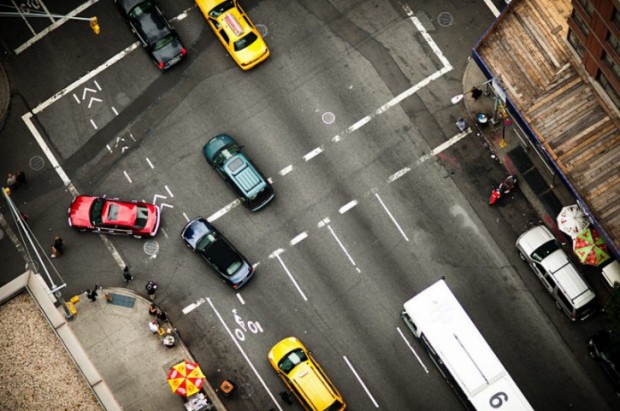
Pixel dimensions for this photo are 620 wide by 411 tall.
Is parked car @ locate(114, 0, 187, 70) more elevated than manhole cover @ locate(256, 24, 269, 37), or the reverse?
parked car @ locate(114, 0, 187, 70)

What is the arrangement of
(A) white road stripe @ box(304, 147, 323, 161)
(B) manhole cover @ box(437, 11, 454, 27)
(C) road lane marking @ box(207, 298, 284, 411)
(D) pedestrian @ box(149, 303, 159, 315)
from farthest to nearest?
1. (B) manhole cover @ box(437, 11, 454, 27)
2. (A) white road stripe @ box(304, 147, 323, 161)
3. (D) pedestrian @ box(149, 303, 159, 315)
4. (C) road lane marking @ box(207, 298, 284, 411)

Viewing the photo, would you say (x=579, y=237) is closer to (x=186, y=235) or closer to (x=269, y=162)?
(x=269, y=162)

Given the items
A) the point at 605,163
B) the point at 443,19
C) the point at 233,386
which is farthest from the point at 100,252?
the point at 605,163

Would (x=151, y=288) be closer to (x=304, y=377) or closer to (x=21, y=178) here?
(x=304, y=377)

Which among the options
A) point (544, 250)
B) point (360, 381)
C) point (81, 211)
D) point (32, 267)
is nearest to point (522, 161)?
point (544, 250)

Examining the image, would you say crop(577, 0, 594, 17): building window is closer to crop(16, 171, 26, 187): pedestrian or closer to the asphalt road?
the asphalt road

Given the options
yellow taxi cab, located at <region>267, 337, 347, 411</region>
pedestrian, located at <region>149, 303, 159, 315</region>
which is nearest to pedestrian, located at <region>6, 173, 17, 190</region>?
pedestrian, located at <region>149, 303, 159, 315</region>

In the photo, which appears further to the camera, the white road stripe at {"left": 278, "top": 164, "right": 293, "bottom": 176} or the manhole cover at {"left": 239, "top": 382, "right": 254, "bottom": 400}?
the white road stripe at {"left": 278, "top": 164, "right": 293, "bottom": 176}
